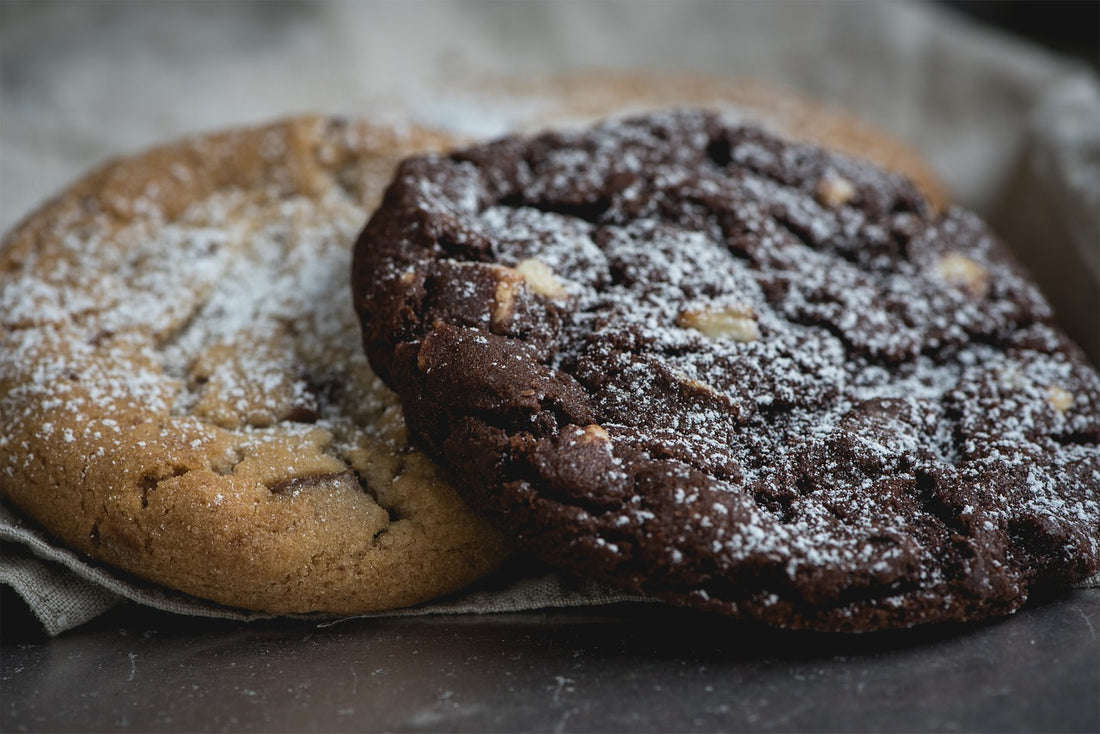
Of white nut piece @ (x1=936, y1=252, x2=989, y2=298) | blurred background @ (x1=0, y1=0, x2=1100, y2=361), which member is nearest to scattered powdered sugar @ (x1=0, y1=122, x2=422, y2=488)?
blurred background @ (x1=0, y1=0, x2=1100, y2=361)

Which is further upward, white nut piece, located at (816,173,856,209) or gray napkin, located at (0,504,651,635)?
white nut piece, located at (816,173,856,209)

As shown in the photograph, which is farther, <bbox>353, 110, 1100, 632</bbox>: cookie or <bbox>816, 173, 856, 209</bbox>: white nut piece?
<bbox>816, 173, 856, 209</bbox>: white nut piece

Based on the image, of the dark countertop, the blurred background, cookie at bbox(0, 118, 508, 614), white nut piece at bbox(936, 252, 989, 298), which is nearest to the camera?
the dark countertop

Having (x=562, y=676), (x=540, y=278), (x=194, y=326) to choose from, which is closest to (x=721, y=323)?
(x=540, y=278)

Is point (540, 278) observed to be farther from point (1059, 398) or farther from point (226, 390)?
point (1059, 398)

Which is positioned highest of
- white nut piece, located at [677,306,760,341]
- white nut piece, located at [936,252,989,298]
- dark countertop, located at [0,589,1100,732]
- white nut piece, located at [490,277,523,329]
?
white nut piece, located at [490,277,523,329]

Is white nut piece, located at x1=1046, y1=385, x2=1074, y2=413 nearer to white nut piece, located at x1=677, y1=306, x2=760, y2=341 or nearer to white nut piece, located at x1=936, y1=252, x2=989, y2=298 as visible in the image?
white nut piece, located at x1=936, y1=252, x2=989, y2=298
